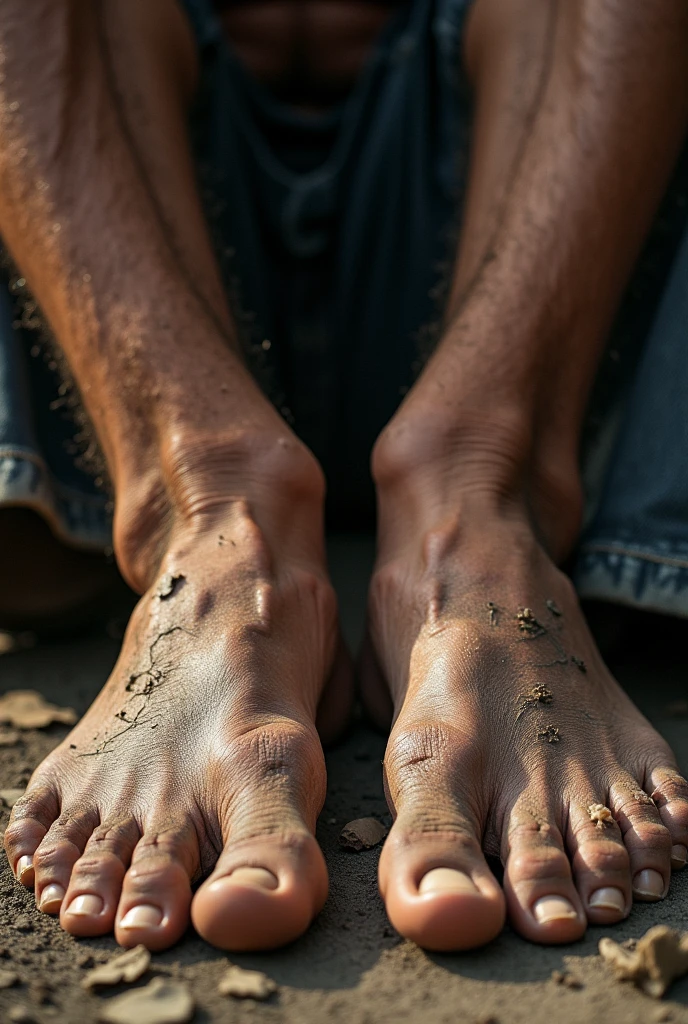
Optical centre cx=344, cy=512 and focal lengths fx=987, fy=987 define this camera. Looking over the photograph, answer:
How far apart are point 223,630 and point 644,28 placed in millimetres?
1069

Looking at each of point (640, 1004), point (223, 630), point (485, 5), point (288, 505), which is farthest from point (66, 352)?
point (640, 1004)

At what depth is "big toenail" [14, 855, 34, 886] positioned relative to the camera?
38.4 inches

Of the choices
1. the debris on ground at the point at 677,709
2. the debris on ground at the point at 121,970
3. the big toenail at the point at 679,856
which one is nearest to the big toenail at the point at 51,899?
the debris on ground at the point at 121,970

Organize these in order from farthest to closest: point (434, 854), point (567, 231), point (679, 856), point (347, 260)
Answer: point (347, 260), point (567, 231), point (679, 856), point (434, 854)

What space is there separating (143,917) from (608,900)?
420mm

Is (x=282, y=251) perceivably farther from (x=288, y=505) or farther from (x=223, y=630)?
(x=223, y=630)

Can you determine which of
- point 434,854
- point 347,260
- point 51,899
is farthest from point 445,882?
point 347,260

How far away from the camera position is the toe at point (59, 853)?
3.10ft

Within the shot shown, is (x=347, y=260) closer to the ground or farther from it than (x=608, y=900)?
farther from it

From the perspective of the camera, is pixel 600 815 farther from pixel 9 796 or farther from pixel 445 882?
pixel 9 796

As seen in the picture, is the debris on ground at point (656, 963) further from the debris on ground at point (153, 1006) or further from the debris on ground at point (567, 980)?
the debris on ground at point (153, 1006)

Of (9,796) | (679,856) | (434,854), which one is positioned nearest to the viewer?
(434,854)

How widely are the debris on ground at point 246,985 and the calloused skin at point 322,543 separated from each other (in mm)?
33

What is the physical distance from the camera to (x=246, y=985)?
800 mm
